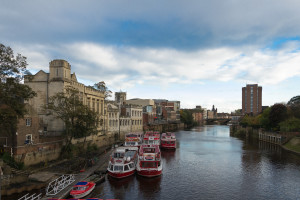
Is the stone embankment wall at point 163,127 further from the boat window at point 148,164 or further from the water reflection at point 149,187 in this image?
the water reflection at point 149,187

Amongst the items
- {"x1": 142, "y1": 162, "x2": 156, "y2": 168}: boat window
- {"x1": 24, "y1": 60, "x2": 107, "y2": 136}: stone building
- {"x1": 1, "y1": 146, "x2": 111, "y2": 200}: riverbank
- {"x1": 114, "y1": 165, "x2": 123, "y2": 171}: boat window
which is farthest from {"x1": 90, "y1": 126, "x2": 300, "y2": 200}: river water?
{"x1": 24, "y1": 60, "x2": 107, "y2": 136}: stone building

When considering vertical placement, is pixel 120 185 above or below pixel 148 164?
below

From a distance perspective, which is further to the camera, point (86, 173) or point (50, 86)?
point (50, 86)

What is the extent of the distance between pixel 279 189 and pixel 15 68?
1597 inches

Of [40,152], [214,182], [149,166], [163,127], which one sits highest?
[40,152]

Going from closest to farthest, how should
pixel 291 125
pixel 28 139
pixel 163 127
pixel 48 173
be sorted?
pixel 48 173, pixel 28 139, pixel 291 125, pixel 163 127

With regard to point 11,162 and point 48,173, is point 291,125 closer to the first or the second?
point 48,173

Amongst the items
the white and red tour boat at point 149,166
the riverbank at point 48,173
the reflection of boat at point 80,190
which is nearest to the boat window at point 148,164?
the white and red tour boat at point 149,166

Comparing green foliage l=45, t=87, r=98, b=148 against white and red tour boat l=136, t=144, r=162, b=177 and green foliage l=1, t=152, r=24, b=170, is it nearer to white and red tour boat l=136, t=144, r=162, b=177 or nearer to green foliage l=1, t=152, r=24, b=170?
green foliage l=1, t=152, r=24, b=170

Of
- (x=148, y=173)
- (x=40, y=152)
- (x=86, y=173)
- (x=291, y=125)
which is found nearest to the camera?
(x=86, y=173)

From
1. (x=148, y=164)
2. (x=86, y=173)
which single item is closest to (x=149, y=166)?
(x=148, y=164)

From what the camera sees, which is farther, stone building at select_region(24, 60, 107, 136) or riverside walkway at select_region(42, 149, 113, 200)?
stone building at select_region(24, 60, 107, 136)

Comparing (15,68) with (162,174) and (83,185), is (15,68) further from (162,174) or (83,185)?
(162,174)

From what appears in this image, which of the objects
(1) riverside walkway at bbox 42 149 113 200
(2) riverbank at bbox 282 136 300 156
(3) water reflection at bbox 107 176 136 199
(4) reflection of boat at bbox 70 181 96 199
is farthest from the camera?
(2) riverbank at bbox 282 136 300 156
